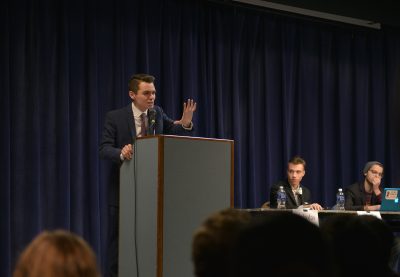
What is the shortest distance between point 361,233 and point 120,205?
2.59 metres

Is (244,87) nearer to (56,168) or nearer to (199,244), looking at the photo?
(56,168)

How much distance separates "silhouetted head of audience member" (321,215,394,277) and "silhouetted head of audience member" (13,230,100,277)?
1.44 ft

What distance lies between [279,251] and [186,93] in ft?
16.9

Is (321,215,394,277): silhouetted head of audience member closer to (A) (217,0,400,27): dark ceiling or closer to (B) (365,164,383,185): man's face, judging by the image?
(B) (365,164,383,185): man's face

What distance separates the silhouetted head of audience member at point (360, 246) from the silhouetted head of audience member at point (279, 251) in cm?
25

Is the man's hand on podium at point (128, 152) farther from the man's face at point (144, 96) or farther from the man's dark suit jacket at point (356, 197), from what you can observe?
the man's dark suit jacket at point (356, 197)

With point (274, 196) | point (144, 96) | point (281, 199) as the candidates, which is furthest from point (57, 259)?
point (274, 196)

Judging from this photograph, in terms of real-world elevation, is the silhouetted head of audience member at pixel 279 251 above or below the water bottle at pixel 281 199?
above

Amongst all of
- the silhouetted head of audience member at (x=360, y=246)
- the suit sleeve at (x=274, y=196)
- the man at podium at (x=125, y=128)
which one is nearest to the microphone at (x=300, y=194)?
the suit sleeve at (x=274, y=196)

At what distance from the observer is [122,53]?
555 centimetres

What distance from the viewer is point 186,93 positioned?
19.6ft

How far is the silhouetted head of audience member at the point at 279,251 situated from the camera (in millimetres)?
848

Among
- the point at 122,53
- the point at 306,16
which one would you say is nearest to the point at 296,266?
the point at 122,53

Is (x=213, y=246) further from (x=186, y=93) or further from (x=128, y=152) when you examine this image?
(x=186, y=93)
